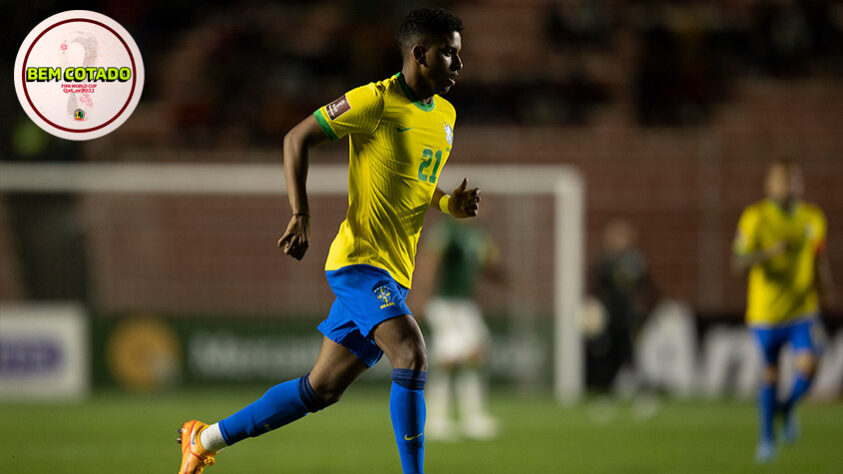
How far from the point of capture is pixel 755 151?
16.1 m

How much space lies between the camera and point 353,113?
5.10 metres

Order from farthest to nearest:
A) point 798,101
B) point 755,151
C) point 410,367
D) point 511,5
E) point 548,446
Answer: point 511,5
point 798,101
point 755,151
point 548,446
point 410,367

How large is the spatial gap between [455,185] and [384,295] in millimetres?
9773

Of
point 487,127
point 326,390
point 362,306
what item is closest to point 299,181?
point 362,306

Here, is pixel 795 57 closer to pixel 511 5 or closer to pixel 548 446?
pixel 511 5

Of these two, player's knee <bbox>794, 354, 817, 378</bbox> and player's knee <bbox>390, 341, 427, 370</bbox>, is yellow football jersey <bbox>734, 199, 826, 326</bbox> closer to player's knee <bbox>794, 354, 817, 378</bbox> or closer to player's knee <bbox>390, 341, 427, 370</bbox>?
player's knee <bbox>794, 354, 817, 378</bbox>

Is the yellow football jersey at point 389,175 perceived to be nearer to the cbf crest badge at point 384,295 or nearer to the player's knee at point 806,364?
the cbf crest badge at point 384,295

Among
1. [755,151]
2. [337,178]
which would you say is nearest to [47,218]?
[337,178]

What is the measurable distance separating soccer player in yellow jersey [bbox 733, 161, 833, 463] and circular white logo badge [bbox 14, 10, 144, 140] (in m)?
5.66

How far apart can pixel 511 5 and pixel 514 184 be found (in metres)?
5.09

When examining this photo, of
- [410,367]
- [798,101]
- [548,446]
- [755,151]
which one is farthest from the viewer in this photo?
[798,101]

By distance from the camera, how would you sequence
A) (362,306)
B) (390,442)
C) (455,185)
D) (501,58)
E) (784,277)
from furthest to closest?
(501,58)
(455,185)
(390,442)
(784,277)
(362,306)

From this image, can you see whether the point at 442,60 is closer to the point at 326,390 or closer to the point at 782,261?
the point at 326,390

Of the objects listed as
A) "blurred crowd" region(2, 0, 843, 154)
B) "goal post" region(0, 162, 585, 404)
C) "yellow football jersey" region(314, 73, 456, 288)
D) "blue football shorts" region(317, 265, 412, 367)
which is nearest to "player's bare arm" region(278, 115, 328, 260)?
"yellow football jersey" region(314, 73, 456, 288)
